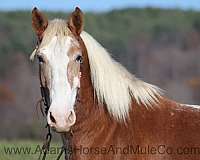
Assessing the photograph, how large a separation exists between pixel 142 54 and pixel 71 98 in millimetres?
36963

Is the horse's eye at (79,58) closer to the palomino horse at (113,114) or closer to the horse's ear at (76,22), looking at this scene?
the palomino horse at (113,114)

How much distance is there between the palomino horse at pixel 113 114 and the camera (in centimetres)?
489

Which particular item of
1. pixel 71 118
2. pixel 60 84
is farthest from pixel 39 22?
pixel 71 118

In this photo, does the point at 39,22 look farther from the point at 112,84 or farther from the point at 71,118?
the point at 71,118

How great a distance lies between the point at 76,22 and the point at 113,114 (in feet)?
2.77

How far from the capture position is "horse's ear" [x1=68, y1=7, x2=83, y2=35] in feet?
16.0

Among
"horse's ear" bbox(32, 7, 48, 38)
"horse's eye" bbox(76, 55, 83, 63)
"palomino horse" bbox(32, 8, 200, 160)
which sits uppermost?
"horse's ear" bbox(32, 7, 48, 38)

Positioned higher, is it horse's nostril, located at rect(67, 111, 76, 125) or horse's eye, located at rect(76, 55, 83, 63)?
horse's eye, located at rect(76, 55, 83, 63)

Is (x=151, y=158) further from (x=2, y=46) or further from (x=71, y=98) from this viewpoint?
(x=2, y=46)

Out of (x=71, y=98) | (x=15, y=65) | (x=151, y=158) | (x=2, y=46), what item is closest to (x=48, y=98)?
(x=71, y=98)

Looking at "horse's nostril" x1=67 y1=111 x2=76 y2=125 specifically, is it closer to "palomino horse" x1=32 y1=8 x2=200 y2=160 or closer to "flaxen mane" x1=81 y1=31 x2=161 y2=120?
"palomino horse" x1=32 y1=8 x2=200 y2=160

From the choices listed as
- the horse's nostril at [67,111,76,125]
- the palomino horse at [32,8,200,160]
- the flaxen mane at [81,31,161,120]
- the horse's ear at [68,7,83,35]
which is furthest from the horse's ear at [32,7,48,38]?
the horse's nostril at [67,111,76,125]

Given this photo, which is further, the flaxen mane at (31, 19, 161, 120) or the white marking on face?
the flaxen mane at (31, 19, 161, 120)

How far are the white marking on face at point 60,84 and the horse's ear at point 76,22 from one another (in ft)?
0.46
